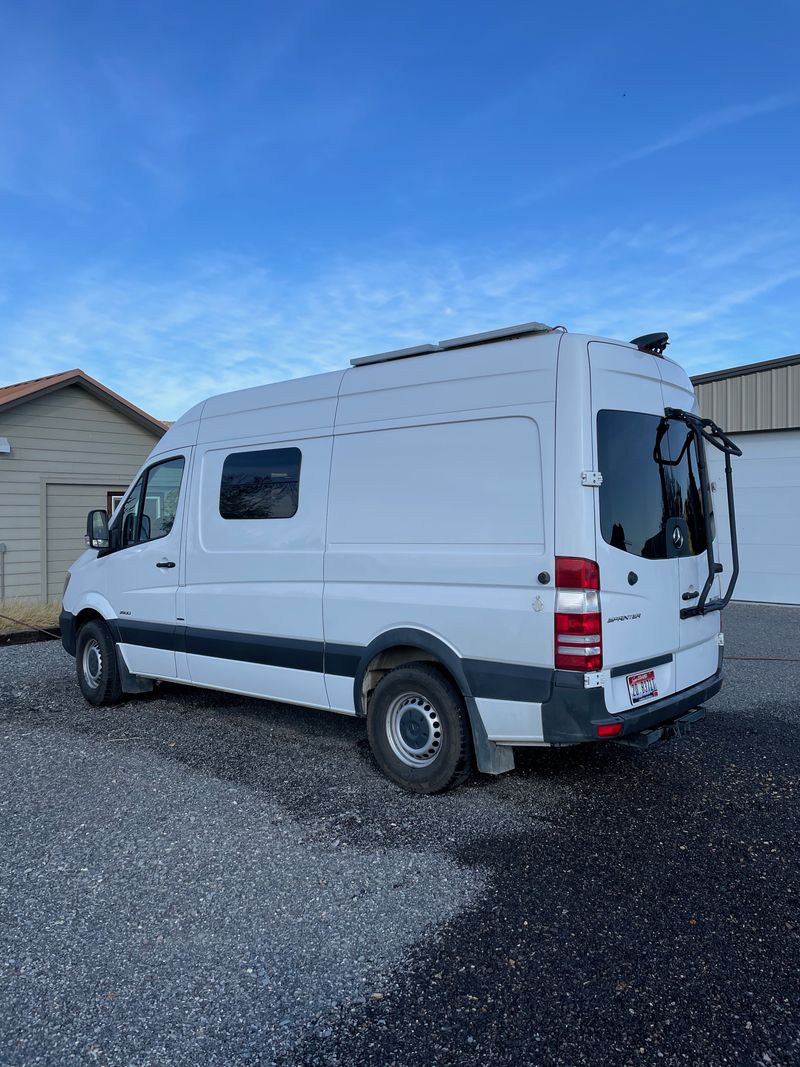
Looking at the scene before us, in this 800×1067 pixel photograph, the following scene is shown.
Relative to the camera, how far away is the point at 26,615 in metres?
11.5

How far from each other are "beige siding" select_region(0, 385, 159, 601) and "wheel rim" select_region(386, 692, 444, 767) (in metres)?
10.9

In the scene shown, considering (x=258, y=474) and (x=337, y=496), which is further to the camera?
(x=258, y=474)

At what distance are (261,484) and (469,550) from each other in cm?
191

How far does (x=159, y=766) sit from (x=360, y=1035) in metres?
→ 3.08

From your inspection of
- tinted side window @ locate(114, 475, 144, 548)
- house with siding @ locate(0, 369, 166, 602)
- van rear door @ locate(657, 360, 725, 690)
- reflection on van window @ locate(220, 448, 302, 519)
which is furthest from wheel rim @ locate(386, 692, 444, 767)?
house with siding @ locate(0, 369, 166, 602)

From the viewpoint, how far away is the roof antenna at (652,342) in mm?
4676

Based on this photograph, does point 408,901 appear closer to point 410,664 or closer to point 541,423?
point 410,664

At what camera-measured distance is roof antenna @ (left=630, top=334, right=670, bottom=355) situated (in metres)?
4.68

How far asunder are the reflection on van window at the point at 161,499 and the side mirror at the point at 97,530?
45cm

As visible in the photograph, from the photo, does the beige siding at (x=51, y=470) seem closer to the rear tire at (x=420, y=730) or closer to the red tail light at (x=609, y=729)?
the rear tire at (x=420, y=730)

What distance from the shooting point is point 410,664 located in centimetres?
Answer: 471

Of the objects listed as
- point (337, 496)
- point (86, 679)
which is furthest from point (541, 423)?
point (86, 679)

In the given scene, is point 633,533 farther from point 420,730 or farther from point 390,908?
point 390,908

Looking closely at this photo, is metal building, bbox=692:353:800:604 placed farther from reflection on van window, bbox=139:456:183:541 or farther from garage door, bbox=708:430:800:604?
reflection on van window, bbox=139:456:183:541
